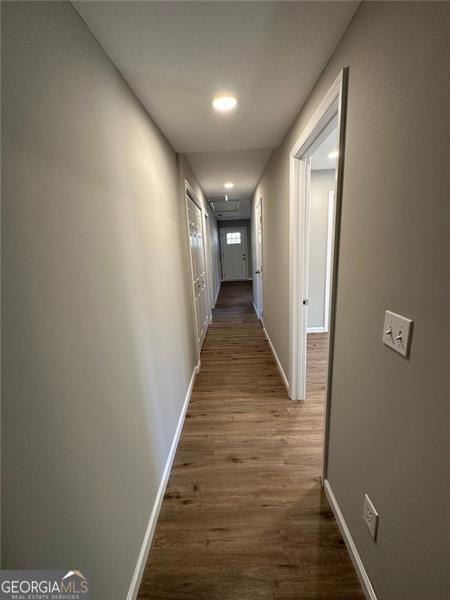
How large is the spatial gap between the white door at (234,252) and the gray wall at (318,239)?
539cm

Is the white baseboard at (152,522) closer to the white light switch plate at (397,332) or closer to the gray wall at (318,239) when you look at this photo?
the white light switch plate at (397,332)

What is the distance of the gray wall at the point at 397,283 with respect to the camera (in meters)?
0.60

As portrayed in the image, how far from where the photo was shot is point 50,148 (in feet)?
2.24

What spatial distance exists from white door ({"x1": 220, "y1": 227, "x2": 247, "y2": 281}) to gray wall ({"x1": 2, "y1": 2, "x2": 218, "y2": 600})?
7576 millimetres

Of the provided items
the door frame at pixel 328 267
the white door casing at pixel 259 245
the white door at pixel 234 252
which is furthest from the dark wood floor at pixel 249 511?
the white door at pixel 234 252

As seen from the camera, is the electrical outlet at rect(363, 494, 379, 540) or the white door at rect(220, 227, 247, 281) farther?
the white door at rect(220, 227, 247, 281)

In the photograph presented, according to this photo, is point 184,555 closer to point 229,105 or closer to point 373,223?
point 373,223

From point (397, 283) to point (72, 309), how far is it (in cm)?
101

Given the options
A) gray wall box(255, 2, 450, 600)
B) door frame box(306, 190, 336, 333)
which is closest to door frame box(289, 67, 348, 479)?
gray wall box(255, 2, 450, 600)

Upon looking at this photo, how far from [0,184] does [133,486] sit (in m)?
1.27

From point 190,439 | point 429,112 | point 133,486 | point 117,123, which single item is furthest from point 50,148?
point 190,439

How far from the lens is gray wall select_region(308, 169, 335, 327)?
346cm

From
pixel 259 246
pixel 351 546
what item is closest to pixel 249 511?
pixel 351 546

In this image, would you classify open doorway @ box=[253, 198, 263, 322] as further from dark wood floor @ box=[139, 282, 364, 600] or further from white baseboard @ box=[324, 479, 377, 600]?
white baseboard @ box=[324, 479, 377, 600]
